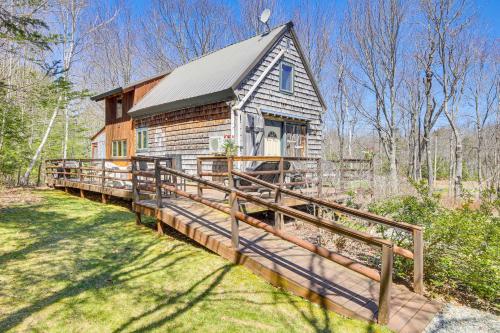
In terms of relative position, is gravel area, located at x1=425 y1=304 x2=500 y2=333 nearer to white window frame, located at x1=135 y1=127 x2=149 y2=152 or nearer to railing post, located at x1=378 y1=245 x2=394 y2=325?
railing post, located at x1=378 y1=245 x2=394 y2=325

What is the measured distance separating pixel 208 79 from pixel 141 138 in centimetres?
458

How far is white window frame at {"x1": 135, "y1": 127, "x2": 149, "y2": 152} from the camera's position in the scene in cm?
1338

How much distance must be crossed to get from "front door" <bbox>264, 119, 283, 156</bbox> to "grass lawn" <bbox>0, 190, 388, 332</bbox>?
5932mm

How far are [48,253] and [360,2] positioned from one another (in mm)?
16610

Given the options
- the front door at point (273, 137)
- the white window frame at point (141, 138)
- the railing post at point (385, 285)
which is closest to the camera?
the railing post at point (385, 285)

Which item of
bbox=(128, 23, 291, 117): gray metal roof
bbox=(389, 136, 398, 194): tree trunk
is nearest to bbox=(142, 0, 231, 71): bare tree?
bbox=(128, 23, 291, 117): gray metal roof

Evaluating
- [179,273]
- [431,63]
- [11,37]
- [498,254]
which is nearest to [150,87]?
[11,37]

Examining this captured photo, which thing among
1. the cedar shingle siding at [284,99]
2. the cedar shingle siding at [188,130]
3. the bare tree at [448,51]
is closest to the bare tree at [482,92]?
the bare tree at [448,51]

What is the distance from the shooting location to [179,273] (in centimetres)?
416

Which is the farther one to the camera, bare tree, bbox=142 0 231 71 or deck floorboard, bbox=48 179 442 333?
bare tree, bbox=142 0 231 71

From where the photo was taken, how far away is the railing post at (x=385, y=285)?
2887mm

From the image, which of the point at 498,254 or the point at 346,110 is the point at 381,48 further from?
the point at 498,254

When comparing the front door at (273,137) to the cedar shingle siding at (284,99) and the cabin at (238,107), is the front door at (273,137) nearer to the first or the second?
the cabin at (238,107)

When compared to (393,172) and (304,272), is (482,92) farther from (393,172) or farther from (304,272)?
(304,272)
